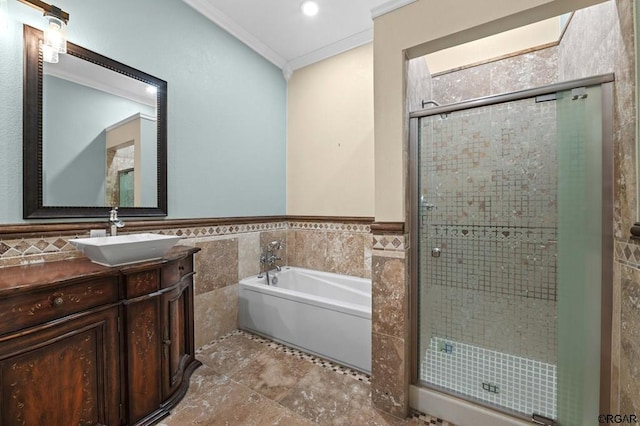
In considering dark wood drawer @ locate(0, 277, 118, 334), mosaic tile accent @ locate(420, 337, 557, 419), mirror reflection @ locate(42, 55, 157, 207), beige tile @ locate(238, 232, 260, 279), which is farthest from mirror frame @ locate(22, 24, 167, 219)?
mosaic tile accent @ locate(420, 337, 557, 419)

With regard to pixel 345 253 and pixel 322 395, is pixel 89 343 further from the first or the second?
pixel 345 253

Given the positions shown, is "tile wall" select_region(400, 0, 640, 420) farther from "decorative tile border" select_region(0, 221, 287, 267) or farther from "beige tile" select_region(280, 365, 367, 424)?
"decorative tile border" select_region(0, 221, 287, 267)

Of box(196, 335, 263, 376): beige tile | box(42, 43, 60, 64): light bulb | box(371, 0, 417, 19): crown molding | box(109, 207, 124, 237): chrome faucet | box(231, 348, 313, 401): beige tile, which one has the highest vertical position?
box(371, 0, 417, 19): crown molding

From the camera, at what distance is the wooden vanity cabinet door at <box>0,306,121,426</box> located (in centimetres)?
101

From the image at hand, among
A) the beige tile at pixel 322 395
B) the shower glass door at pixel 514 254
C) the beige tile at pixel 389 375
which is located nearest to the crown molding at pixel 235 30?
the shower glass door at pixel 514 254

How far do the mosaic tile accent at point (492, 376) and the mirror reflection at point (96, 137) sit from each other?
2.20 m

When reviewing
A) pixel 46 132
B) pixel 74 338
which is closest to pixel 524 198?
pixel 74 338

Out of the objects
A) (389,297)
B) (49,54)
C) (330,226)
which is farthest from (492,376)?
(49,54)

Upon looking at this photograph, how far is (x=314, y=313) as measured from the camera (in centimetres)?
216

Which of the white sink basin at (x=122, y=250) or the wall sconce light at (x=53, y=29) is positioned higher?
the wall sconce light at (x=53, y=29)

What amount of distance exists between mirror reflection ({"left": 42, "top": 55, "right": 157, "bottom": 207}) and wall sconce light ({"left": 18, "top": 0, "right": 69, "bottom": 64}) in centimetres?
18

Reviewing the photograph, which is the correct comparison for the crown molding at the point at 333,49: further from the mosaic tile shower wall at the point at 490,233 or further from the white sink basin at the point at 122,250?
the white sink basin at the point at 122,250

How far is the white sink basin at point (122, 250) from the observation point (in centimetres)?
129

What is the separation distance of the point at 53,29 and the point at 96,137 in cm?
58
